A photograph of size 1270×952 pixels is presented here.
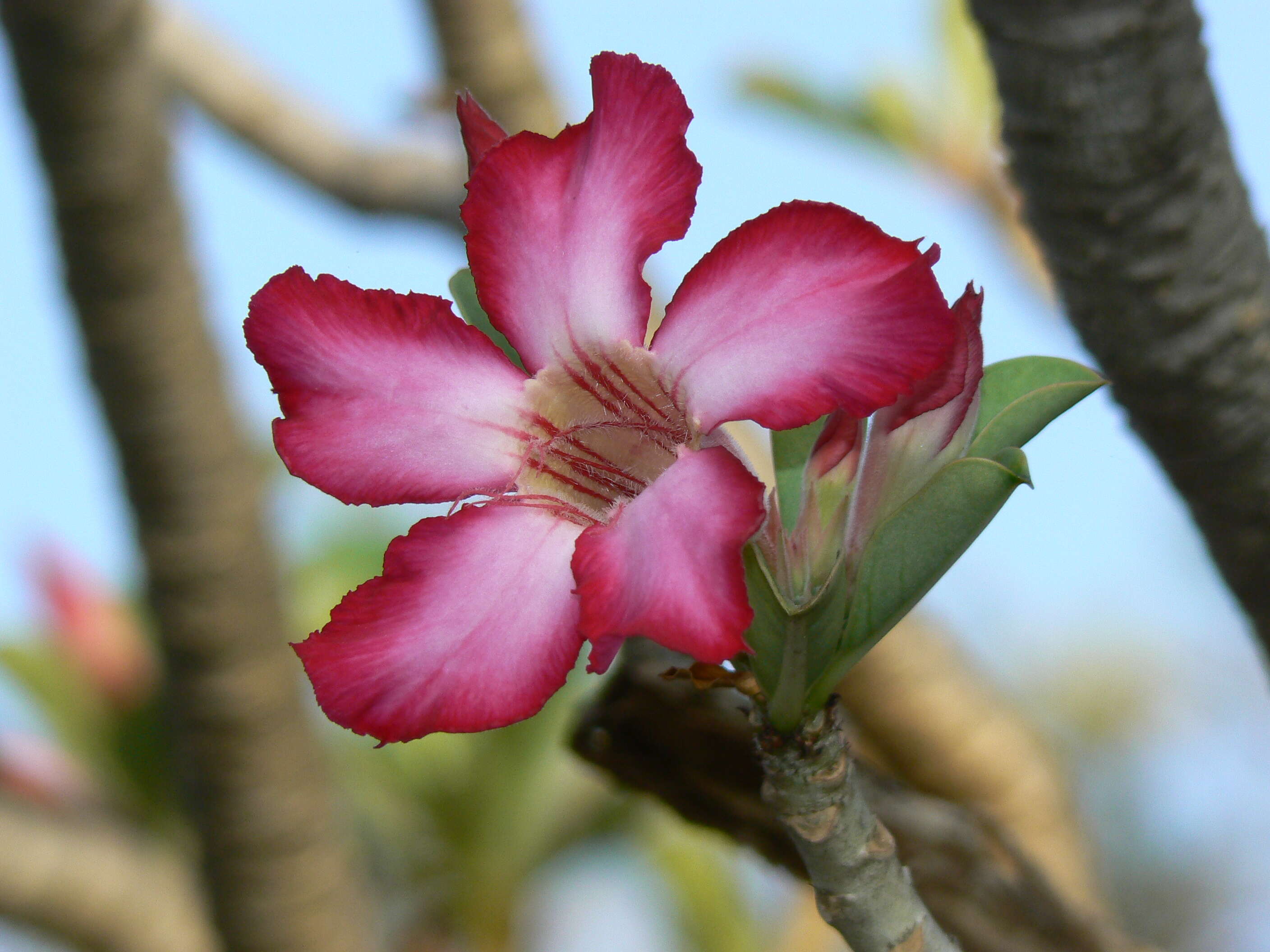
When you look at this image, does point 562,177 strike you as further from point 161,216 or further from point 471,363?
point 161,216

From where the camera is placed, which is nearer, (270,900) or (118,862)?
(270,900)

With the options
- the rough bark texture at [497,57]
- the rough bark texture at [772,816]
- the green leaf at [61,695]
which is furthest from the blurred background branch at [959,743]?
the green leaf at [61,695]

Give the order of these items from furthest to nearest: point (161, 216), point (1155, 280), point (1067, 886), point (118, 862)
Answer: point (118, 862)
point (1067, 886)
point (161, 216)
point (1155, 280)

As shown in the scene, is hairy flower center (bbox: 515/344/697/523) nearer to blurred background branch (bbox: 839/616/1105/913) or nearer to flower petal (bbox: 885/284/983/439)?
flower petal (bbox: 885/284/983/439)

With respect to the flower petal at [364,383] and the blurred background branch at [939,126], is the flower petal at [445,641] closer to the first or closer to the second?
the flower petal at [364,383]

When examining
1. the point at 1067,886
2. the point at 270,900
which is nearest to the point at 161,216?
the point at 270,900

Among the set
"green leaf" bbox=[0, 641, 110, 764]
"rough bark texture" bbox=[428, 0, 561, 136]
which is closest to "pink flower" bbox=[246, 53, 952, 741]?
"rough bark texture" bbox=[428, 0, 561, 136]
